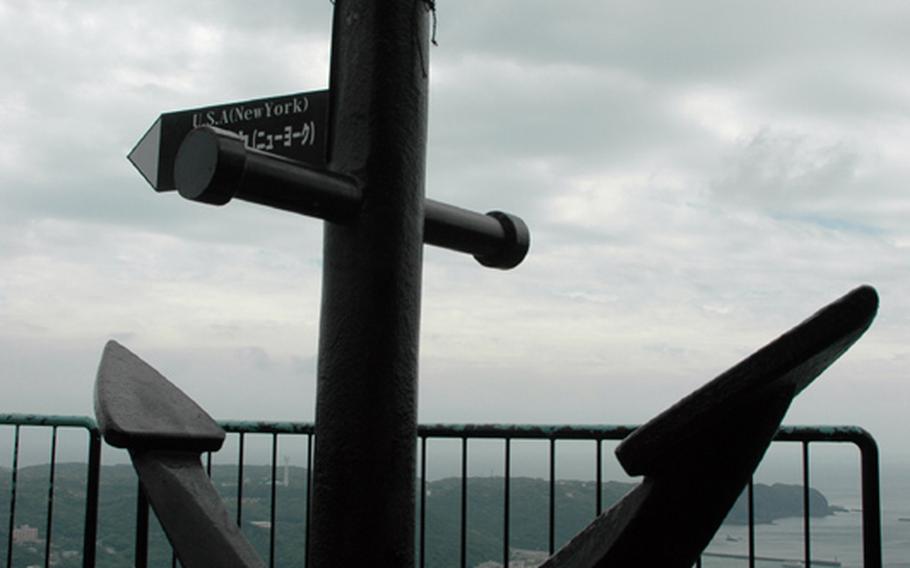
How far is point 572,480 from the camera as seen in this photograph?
438cm

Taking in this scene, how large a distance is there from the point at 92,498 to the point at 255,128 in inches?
111

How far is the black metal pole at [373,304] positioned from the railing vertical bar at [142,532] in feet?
8.67

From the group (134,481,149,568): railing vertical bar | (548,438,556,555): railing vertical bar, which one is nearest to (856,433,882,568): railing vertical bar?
(548,438,556,555): railing vertical bar

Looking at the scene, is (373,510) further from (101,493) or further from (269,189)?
(101,493)

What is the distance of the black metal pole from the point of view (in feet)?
6.15

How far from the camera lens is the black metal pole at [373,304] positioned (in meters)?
1.88

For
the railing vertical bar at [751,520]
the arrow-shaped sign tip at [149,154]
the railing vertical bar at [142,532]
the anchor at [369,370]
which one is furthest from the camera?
the railing vertical bar at [142,532]

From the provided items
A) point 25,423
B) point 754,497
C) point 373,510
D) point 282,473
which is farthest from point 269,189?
point 25,423

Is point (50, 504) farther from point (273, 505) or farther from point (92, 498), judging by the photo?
point (273, 505)

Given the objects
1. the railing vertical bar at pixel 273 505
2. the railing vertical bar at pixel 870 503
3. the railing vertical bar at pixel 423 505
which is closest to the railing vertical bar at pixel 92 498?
the railing vertical bar at pixel 273 505

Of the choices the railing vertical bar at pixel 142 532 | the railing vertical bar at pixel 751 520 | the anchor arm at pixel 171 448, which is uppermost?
the anchor arm at pixel 171 448

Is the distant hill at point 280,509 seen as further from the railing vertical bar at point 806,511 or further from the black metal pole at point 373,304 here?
the black metal pole at point 373,304

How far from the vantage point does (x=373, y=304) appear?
6.21 ft

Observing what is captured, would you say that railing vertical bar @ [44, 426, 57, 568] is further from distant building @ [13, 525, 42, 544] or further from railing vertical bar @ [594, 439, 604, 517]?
railing vertical bar @ [594, 439, 604, 517]
